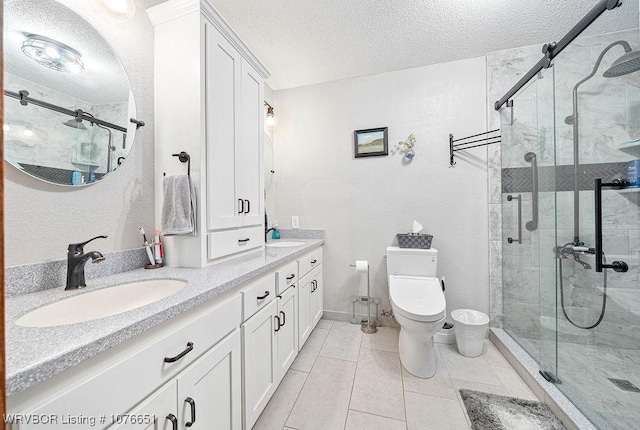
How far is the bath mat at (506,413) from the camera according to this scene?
124cm

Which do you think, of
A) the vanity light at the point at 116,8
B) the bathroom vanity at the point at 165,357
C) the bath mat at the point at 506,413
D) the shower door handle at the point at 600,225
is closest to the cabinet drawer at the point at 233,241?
the bathroom vanity at the point at 165,357

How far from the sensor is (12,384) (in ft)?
1.32

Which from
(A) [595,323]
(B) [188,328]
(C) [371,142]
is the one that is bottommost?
(A) [595,323]

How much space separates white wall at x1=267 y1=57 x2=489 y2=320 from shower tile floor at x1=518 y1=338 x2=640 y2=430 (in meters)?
0.68

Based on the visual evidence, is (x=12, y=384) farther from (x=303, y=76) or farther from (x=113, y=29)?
(x=303, y=76)

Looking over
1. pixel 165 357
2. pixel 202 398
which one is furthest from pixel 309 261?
pixel 165 357

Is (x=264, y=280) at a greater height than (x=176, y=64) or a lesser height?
lesser

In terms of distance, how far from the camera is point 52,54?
37.5 inches

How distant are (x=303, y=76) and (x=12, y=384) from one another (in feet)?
8.66

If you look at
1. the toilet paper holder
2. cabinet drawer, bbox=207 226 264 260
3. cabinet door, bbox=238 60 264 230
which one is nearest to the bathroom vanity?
cabinet drawer, bbox=207 226 264 260

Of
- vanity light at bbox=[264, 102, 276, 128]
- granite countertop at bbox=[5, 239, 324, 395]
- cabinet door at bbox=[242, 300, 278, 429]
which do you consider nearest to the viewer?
granite countertop at bbox=[5, 239, 324, 395]

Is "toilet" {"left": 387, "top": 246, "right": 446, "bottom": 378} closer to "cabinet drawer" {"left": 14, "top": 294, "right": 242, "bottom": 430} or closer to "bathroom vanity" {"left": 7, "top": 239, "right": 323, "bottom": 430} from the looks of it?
"bathroom vanity" {"left": 7, "top": 239, "right": 323, "bottom": 430}

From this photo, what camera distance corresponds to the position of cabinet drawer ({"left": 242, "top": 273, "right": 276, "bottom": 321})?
1115 millimetres

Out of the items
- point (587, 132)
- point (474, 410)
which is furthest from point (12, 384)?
point (587, 132)
